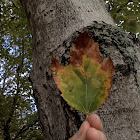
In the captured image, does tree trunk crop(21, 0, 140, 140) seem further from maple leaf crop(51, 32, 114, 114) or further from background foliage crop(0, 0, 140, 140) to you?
background foliage crop(0, 0, 140, 140)

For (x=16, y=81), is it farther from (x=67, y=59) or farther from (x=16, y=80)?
(x=67, y=59)

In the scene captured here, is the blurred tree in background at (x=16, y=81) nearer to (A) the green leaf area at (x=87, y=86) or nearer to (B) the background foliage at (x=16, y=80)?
(B) the background foliage at (x=16, y=80)

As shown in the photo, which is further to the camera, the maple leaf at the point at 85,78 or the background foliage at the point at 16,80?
the background foliage at the point at 16,80

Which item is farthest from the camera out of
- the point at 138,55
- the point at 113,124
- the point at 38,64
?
the point at 38,64

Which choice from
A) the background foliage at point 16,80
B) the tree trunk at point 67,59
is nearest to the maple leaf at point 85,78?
the tree trunk at point 67,59

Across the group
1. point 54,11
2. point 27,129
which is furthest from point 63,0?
point 27,129

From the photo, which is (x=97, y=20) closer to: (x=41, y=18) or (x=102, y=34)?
(x=102, y=34)
